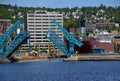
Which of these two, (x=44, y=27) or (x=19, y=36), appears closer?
(x=19, y=36)

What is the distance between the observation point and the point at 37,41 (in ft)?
544

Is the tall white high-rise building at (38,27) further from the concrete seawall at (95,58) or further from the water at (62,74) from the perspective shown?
the water at (62,74)

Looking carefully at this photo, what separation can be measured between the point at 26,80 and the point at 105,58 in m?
63.2

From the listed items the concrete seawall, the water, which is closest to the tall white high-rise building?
the concrete seawall

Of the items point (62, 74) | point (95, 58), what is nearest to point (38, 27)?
point (95, 58)

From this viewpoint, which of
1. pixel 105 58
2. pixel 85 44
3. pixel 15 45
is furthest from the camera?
pixel 85 44

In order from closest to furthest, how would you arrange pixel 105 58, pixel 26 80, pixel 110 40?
1. pixel 26 80
2. pixel 105 58
3. pixel 110 40

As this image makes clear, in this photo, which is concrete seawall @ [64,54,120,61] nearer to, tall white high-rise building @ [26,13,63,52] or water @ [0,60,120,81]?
water @ [0,60,120,81]

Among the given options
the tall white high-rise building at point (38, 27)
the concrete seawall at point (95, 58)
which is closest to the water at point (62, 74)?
the concrete seawall at point (95, 58)

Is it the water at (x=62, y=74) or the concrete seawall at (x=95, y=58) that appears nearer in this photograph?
the water at (x=62, y=74)

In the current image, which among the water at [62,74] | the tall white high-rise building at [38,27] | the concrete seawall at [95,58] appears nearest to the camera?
the water at [62,74]

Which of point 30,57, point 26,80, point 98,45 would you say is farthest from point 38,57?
point 26,80

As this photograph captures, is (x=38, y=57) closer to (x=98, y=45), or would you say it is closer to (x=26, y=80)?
(x=98, y=45)

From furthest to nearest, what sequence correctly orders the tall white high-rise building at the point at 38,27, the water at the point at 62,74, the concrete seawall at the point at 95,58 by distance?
the tall white high-rise building at the point at 38,27
the concrete seawall at the point at 95,58
the water at the point at 62,74
